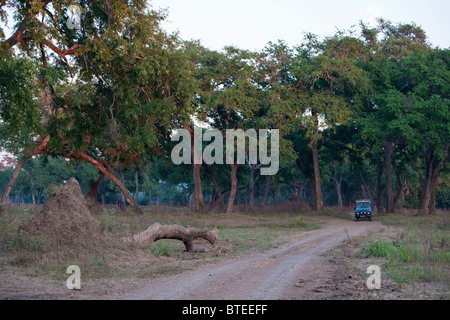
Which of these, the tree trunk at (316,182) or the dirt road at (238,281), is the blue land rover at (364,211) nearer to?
the tree trunk at (316,182)

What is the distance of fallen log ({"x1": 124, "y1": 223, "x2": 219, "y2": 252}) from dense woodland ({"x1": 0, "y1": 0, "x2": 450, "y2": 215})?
339 cm

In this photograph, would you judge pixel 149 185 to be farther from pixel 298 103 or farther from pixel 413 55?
pixel 413 55

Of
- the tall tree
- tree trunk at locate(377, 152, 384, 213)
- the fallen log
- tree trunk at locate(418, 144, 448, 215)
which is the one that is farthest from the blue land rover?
the tall tree

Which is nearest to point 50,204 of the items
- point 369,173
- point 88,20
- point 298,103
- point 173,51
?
point 88,20

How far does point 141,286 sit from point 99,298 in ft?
4.36

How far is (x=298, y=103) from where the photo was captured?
39.3m

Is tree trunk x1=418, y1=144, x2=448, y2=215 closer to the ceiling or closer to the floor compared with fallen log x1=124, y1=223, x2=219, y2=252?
closer to the ceiling

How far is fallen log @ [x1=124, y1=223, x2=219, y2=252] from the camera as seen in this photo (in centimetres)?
1492

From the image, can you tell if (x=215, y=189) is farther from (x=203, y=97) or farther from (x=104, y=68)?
(x=104, y=68)

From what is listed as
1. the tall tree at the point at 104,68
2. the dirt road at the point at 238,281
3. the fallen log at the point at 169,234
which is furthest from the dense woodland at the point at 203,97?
the dirt road at the point at 238,281

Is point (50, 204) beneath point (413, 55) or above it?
beneath

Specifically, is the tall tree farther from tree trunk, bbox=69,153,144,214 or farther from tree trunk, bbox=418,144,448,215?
tree trunk, bbox=418,144,448,215

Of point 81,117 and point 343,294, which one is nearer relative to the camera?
point 343,294

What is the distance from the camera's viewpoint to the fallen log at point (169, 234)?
1492 cm
